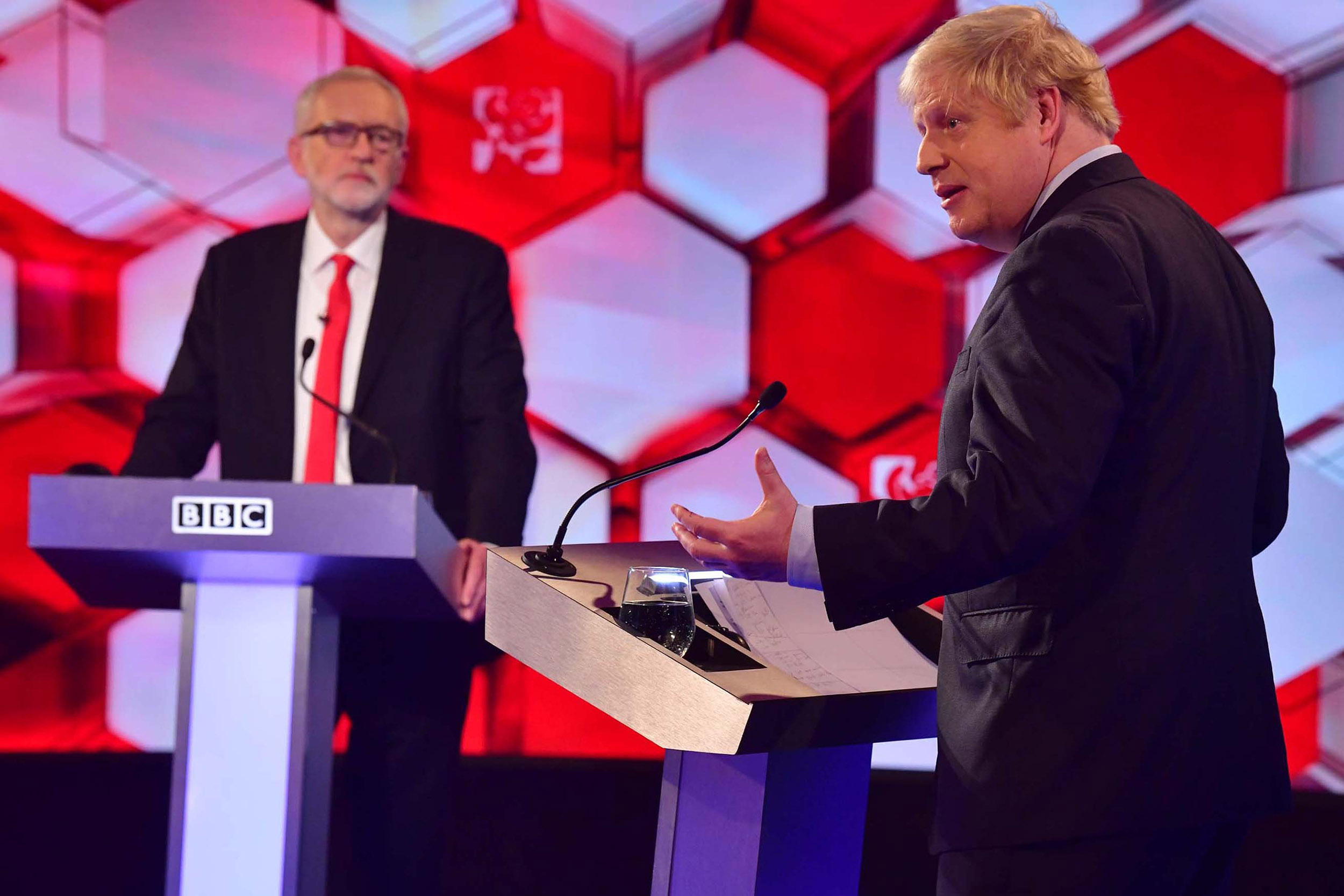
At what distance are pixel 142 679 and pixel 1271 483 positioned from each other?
260 cm

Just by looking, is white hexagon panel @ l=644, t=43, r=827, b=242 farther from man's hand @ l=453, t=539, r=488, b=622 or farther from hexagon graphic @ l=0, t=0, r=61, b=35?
hexagon graphic @ l=0, t=0, r=61, b=35

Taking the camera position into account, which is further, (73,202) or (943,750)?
(73,202)

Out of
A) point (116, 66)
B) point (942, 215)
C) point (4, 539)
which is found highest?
point (116, 66)

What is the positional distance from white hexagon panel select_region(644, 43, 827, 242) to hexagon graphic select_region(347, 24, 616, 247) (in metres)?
0.14

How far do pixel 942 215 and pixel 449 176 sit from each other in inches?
46.6

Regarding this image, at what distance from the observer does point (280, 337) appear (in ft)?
7.86

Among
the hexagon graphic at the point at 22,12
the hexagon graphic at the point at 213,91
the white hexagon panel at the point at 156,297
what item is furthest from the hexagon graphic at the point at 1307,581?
the hexagon graphic at the point at 22,12

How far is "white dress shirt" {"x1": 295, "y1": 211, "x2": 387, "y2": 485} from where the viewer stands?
7.66 feet

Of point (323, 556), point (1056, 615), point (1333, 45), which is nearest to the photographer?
point (1056, 615)

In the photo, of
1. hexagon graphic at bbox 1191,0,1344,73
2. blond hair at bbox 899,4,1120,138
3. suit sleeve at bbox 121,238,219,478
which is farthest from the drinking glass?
hexagon graphic at bbox 1191,0,1344,73

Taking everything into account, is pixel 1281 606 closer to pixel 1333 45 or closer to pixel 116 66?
pixel 1333 45

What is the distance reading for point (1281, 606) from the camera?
2928mm

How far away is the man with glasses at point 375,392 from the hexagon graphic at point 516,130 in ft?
1.51

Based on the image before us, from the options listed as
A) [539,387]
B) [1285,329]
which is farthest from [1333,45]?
[539,387]
